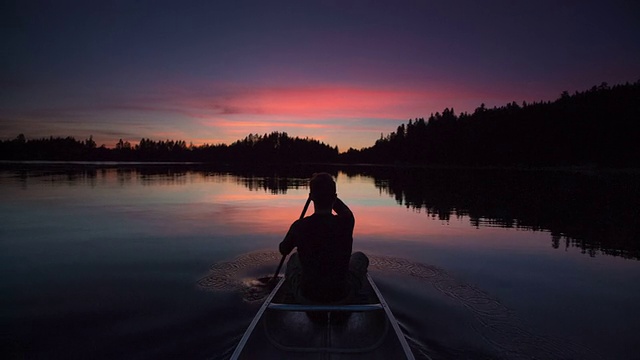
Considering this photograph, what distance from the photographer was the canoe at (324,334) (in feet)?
14.6

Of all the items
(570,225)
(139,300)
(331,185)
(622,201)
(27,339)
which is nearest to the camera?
(331,185)

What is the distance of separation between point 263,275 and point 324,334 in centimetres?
529

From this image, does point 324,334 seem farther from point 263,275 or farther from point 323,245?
point 263,275

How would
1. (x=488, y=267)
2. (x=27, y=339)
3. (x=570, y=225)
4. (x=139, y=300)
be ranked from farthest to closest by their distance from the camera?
(x=570, y=225) < (x=488, y=267) < (x=139, y=300) < (x=27, y=339)

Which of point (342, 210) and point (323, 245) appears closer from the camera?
point (323, 245)

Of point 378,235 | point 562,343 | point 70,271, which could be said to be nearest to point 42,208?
point 70,271

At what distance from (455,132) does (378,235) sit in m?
147

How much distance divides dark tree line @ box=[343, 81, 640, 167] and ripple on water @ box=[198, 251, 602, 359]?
377ft

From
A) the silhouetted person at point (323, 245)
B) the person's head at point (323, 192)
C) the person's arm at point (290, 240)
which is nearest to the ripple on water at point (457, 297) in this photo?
the silhouetted person at point (323, 245)

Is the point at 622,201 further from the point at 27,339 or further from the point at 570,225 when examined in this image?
the point at 27,339

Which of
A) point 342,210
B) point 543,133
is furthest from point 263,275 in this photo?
point 543,133

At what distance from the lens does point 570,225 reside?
18578 mm

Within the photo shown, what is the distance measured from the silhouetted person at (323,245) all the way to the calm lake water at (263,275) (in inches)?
74.7

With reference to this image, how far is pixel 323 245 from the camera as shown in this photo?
4820 millimetres
